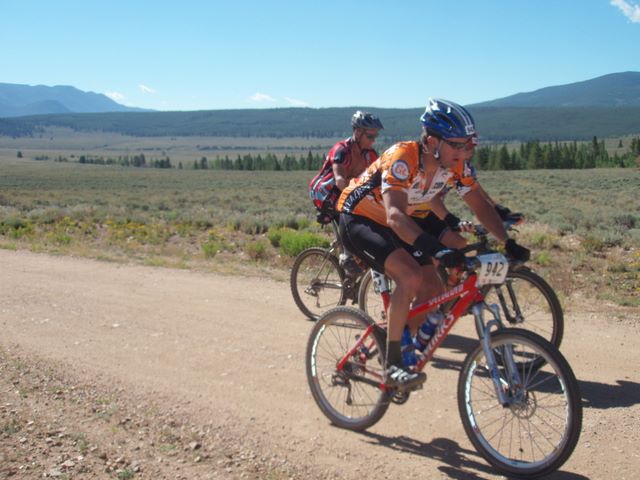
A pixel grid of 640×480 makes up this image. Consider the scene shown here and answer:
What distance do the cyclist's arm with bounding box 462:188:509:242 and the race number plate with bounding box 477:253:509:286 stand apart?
98 cm

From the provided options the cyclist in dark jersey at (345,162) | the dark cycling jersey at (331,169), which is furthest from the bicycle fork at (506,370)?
the dark cycling jersey at (331,169)

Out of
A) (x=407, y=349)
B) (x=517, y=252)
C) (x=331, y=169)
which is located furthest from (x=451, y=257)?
(x=331, y=169)

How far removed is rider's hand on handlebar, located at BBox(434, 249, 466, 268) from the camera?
375cm

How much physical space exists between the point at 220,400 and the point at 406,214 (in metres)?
2.09

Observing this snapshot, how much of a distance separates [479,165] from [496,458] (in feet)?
341

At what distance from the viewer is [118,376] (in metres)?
5.61

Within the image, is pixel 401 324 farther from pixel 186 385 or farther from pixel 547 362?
pixel 186 385

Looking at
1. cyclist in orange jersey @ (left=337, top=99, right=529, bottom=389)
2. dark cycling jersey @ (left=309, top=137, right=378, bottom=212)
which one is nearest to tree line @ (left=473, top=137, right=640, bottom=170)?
dark cycling jersey @ (left=309, top=137, right=378, bottom=212)

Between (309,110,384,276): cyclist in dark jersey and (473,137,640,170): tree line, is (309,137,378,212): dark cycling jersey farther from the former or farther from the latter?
(473,137,640,170): tree line

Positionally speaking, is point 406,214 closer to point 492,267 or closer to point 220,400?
point 492,267

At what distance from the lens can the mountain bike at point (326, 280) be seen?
7156mm

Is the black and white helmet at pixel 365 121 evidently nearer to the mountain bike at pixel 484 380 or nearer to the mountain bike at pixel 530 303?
the mountain bike at pixel 530 303

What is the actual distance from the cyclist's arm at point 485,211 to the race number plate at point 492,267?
3.21ft

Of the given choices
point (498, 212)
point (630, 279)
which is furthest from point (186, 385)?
point (630, 279)
